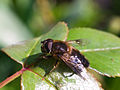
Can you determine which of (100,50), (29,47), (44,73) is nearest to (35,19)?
(29,47)

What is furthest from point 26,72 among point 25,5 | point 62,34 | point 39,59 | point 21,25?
point 25,5

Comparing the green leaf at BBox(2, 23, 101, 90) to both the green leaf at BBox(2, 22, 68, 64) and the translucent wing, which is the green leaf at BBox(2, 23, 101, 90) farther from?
the translucent wing

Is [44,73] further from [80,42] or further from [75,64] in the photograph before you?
[80,42]

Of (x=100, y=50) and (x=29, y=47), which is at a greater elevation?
(x=29, y=47)

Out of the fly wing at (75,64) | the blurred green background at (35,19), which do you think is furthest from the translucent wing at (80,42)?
the blurred green background at (35,19)

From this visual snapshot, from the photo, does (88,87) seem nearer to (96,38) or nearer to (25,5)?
(96,38)

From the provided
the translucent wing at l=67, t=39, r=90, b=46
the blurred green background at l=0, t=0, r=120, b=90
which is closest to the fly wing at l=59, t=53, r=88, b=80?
the translucent wing at l=67, t=39, r=90, b=46
